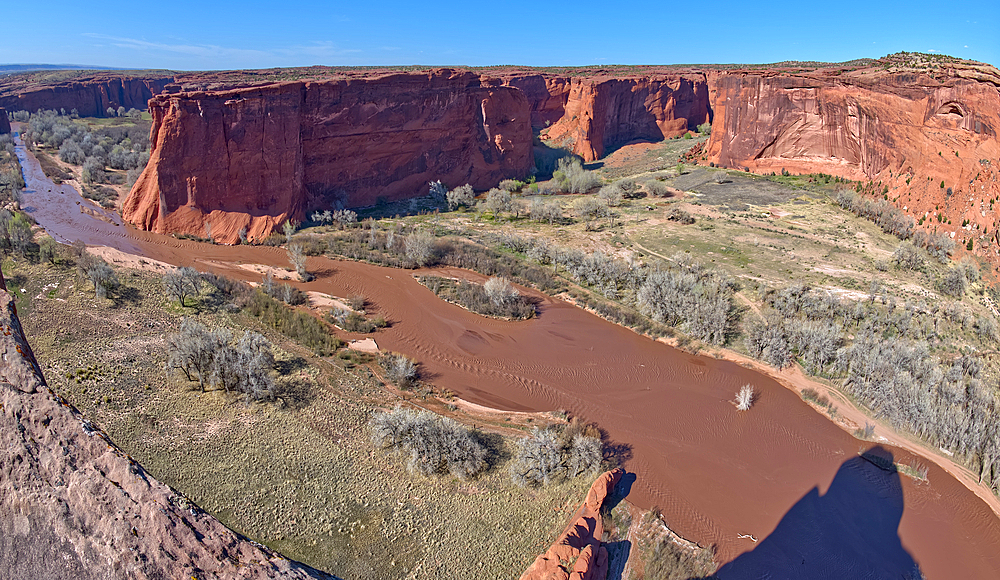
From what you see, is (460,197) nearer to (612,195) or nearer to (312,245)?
(612,195)

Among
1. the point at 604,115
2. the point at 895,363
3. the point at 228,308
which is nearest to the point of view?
the point at 895,363

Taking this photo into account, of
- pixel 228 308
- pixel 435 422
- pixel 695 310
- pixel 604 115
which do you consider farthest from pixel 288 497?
pixel 604 115

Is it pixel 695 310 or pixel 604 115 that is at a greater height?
pixel 604 115

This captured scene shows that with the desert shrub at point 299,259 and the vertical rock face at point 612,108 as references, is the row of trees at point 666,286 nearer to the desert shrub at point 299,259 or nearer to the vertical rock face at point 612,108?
the desert shrub at point 299,259

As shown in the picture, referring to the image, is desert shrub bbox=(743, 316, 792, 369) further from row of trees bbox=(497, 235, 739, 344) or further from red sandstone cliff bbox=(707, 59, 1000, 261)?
red sandstone cliff bbox=(707, 59, 1000, 261)

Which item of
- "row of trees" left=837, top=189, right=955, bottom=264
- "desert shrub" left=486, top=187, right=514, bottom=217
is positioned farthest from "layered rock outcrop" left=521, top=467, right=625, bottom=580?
"desert shrub" left=486, top=187, right=514, bottom=217

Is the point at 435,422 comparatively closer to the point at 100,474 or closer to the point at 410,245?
the point at 100,474

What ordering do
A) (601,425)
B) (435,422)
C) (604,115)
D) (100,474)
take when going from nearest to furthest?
1. (100,474)
2. (435,422)
3. (601,425)
4. (604,115)

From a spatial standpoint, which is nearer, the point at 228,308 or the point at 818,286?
the point at 228,308
